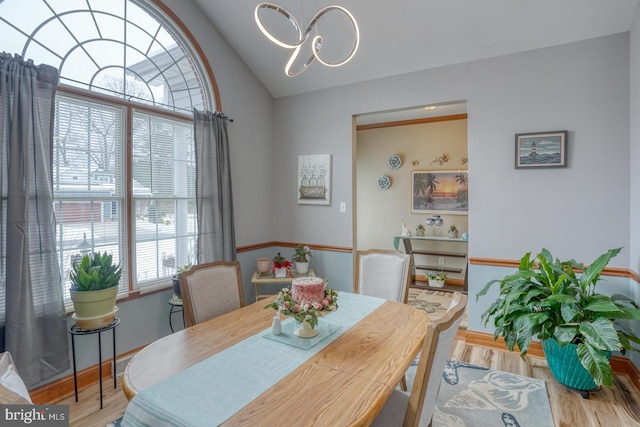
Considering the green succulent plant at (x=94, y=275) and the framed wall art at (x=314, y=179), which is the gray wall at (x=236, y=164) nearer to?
the framed wall art at (x=314, y=179)

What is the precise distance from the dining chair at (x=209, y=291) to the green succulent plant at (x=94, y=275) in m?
0.68

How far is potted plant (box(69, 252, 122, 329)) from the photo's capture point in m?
2.15

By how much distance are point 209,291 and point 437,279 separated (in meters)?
4.08

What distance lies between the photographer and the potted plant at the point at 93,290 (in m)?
2.15

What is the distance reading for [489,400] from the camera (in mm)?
2268

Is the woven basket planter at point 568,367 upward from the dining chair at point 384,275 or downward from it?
downward

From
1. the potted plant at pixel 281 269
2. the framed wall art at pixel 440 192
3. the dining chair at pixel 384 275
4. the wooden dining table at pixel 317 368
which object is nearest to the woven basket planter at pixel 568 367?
the dining chair at pixel 384 275

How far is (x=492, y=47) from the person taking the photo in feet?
9.66

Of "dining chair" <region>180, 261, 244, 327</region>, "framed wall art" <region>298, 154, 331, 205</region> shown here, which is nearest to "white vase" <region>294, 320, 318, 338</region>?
"dining chair" <region>180, 261, 244, 327</region>

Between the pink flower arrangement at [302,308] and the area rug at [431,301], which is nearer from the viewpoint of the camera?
the pink flower arrangement at [302,308]

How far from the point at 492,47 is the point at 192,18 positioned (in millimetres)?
2760

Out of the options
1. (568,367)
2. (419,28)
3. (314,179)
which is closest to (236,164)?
(314,179)

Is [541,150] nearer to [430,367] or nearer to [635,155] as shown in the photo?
[635,155]

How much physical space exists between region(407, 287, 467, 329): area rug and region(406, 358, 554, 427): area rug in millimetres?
1392
